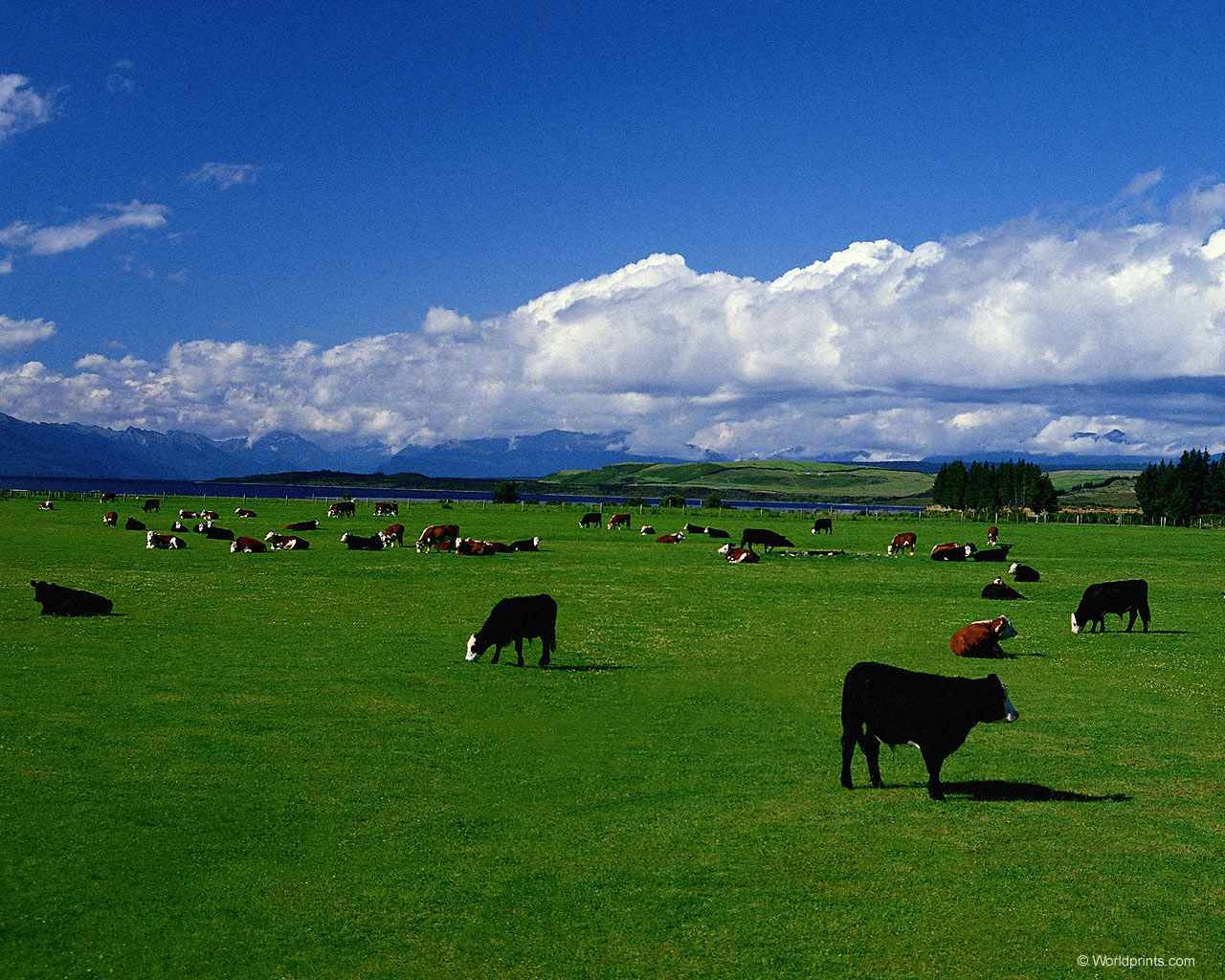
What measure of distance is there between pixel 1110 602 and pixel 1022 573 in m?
16.8

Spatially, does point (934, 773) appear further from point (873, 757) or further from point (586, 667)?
point (586, 667)

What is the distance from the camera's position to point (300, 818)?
42.2ft

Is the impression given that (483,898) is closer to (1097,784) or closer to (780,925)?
(780,925)

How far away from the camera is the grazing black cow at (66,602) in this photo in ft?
96.7

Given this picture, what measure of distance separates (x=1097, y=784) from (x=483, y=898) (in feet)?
33.5

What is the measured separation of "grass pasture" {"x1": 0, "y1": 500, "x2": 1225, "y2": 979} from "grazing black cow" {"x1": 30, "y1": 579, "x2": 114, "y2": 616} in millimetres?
957

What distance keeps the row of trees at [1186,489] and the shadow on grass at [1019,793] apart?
5696 inches

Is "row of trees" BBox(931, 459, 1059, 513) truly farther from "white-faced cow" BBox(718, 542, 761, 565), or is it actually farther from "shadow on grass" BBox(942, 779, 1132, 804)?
"shadow on grass" BBox(942, 779, 1132, 804)

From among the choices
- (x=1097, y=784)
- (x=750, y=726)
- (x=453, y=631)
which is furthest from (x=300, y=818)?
(x=453, y=631)

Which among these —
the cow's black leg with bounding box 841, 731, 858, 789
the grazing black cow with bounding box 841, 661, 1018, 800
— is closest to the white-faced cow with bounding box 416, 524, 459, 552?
the cow's black leg with bounding box 841, 731, 858, 789

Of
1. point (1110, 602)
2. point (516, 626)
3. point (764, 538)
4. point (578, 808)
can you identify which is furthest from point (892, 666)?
point (764, 538)

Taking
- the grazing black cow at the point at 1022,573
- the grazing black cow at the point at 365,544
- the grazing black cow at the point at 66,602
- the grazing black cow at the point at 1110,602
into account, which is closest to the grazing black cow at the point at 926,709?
the grazing black cow at the point at 1110,602

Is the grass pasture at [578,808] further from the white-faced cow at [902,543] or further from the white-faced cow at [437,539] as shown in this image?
the white-faced cow at [902,543]

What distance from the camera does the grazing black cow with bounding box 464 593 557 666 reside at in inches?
968
